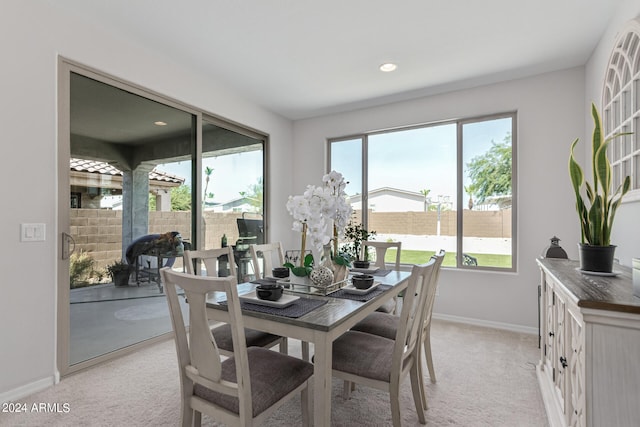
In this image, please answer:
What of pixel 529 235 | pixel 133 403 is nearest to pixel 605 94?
pixel 529 235

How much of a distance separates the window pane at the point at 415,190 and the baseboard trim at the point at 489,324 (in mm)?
622

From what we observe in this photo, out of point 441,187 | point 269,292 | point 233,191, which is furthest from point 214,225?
point 441,187

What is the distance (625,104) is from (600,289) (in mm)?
1467

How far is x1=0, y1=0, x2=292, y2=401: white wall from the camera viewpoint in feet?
6.71

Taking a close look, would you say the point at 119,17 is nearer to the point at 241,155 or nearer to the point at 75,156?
the point at 75,156

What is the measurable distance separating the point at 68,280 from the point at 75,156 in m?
0.94

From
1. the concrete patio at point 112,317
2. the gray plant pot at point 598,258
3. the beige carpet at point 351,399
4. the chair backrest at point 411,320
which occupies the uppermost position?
the gray plant pot at point 598,258

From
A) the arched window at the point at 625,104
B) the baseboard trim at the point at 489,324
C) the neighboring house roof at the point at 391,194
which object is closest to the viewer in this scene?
the arched window at the point at 625,104

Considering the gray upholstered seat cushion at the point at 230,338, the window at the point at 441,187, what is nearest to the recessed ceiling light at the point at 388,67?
the window at the point at 441,187

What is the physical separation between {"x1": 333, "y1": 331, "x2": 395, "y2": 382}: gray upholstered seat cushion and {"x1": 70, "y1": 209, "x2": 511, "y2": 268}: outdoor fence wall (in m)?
2.09

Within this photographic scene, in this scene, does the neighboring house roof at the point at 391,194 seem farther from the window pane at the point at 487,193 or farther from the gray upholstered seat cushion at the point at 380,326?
the gray upholstered seat cushion at the point at 380,326

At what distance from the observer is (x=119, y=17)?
2.38 meters

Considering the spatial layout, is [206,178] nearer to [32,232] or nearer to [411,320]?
[32,232]

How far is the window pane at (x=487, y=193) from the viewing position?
3508 mm
